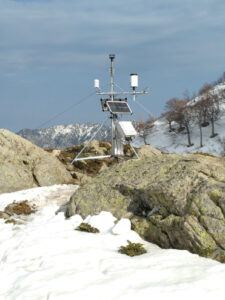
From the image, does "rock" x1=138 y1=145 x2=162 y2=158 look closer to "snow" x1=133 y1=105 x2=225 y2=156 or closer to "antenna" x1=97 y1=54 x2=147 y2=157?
"antenna" x1=97 y1=54 x2=147 y2=157

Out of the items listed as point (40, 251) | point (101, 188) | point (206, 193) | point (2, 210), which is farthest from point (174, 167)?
point (2, 210)

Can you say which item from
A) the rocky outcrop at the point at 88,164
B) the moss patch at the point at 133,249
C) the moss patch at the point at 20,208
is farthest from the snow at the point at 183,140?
the moss patch at the point at 133,249

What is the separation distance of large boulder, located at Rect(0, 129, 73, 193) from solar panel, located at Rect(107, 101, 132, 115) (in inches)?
223

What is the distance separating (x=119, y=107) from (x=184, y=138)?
75.7m

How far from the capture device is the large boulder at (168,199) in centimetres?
943

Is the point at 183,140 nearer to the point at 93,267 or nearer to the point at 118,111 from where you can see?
the point at 118,111

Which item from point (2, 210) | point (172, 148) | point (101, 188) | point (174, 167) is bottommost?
point (172, 148)

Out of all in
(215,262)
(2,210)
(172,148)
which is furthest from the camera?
(172,148)

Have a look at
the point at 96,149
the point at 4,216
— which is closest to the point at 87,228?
the point at 4,216

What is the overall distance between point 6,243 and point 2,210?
494 centimetres

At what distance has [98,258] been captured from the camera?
9.19 m

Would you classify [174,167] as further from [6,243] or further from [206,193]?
[6,243]

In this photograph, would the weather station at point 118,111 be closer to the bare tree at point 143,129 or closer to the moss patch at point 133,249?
the moss patch at point 133,249

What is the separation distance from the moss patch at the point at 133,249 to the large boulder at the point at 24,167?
11195mm
